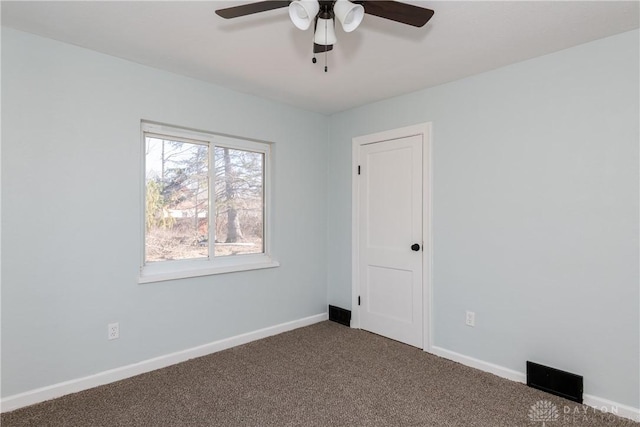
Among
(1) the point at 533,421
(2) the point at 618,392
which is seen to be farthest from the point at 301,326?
(2) the point at 618,392

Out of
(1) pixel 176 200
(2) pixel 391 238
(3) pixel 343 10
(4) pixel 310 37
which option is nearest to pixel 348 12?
(3) pixel 343 10

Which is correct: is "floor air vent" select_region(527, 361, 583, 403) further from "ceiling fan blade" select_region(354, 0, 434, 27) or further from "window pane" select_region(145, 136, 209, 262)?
"window pane" select_region(145, 136, 209, 262)

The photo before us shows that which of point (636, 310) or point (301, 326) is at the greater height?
point (636, 310)

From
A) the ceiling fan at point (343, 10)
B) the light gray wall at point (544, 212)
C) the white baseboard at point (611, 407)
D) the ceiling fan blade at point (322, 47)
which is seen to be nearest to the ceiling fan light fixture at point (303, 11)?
the ceiling fan at point (343, 10)

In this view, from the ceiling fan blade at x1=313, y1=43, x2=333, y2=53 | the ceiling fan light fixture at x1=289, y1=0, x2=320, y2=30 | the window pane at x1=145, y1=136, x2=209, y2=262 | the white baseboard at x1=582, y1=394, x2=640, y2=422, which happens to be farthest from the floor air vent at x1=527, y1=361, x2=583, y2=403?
the window pane at x1=145, y1=136, x2=209, y2=262

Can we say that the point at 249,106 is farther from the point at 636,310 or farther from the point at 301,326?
the point at 636,310

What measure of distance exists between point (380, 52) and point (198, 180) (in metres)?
1.89

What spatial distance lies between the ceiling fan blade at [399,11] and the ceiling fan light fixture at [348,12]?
47 mm

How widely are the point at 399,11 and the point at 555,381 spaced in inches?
99.8

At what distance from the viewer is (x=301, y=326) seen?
3.79 m

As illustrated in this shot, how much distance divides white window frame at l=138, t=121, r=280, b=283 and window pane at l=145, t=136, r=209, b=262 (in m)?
0.05

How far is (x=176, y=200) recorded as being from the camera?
3.07 meters

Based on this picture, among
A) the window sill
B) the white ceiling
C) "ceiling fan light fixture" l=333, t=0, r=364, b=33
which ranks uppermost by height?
the white ceiling

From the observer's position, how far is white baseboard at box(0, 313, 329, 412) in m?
2.22
